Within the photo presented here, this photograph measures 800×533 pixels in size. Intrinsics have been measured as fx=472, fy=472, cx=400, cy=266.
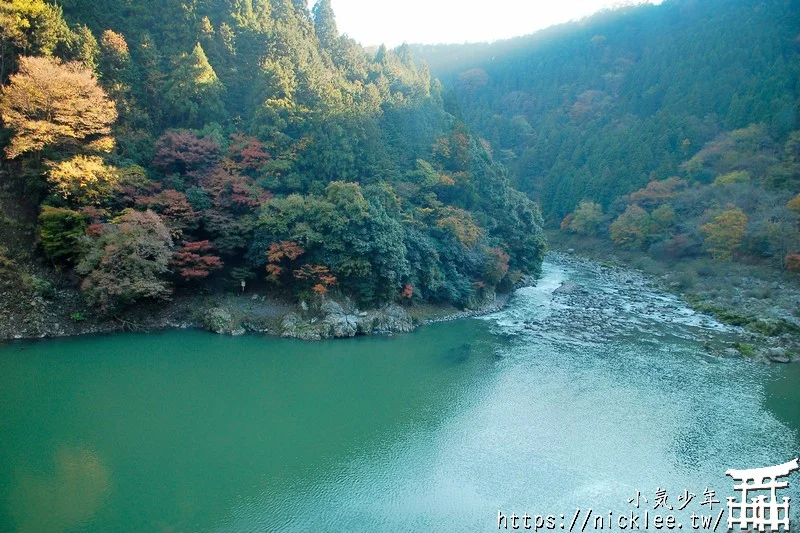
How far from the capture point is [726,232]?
33500 millimetres

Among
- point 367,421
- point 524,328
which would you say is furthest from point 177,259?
point 524,328

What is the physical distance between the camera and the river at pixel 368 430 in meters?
9.92

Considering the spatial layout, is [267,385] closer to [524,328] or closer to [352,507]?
[352,507]

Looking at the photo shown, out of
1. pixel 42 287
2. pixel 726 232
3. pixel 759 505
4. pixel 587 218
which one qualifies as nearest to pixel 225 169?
pixel 42 287

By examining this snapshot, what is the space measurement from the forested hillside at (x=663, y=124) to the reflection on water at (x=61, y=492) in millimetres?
35688

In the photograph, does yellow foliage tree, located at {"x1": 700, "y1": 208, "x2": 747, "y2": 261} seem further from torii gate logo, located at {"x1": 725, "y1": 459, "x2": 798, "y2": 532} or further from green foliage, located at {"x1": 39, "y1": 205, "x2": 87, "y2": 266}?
green foliage, located at {"x1": 39, "y1": 205, "x2": 87, "y2": 266}

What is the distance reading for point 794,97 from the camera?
4500 cm

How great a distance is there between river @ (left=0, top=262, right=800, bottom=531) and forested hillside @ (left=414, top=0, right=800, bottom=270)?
2078 cm

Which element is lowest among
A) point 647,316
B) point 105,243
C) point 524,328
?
point 647,316

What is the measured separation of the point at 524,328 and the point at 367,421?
11917mm

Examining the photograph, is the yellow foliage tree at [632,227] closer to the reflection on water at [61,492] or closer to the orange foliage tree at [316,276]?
the orange foliage tree at [316,276]

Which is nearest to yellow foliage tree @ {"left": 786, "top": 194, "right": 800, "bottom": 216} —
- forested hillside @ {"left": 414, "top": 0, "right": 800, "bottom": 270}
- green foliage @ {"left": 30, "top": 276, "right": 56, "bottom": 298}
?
forested hillside @ {"left": 414, "top": 0, "right": 800, "bottom": 270}

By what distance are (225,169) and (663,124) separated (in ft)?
162

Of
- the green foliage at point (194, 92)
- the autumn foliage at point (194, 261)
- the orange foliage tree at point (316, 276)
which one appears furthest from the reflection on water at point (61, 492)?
the green foliage at point (194, 92)
